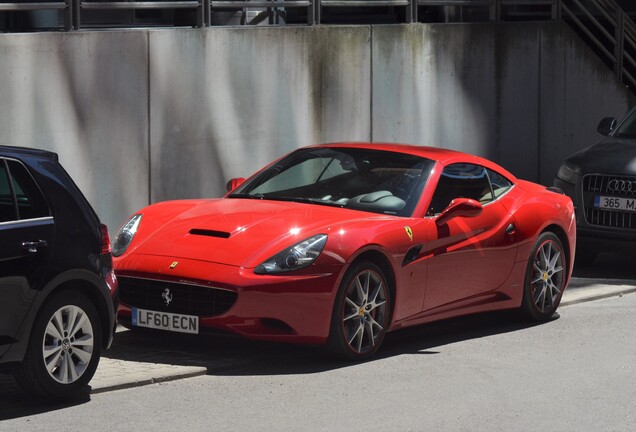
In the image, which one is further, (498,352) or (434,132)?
(434,132)

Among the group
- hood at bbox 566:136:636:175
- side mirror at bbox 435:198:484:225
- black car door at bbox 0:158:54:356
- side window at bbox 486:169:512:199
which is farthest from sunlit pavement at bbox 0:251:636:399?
hood at bbox 566:136:636:175

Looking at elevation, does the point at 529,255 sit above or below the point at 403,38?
below

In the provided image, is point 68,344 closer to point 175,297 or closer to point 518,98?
point 175,297

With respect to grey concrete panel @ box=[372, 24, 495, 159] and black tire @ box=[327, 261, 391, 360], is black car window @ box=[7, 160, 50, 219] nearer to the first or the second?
black tire @ box=[327, 261, 391, 360]

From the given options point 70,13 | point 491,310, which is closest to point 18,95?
point 70,13

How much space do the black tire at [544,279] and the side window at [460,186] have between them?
630mm

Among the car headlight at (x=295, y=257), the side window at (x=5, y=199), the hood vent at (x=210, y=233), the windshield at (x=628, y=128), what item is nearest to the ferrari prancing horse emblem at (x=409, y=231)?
the car headlight at (x=295, y=257)

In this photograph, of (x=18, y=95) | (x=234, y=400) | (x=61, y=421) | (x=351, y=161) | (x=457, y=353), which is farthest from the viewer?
(x=18, y=95)

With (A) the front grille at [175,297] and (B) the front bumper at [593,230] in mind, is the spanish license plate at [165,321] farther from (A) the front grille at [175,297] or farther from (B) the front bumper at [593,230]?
(B) the front bumper at [593,230]

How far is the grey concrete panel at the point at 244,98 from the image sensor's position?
13641 millimetres

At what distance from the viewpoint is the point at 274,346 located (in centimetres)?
997

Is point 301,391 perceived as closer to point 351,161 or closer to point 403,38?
point 351,161

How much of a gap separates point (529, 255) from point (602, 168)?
325cm

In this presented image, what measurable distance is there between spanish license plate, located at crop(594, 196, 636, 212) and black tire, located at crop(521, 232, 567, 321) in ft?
8.14
